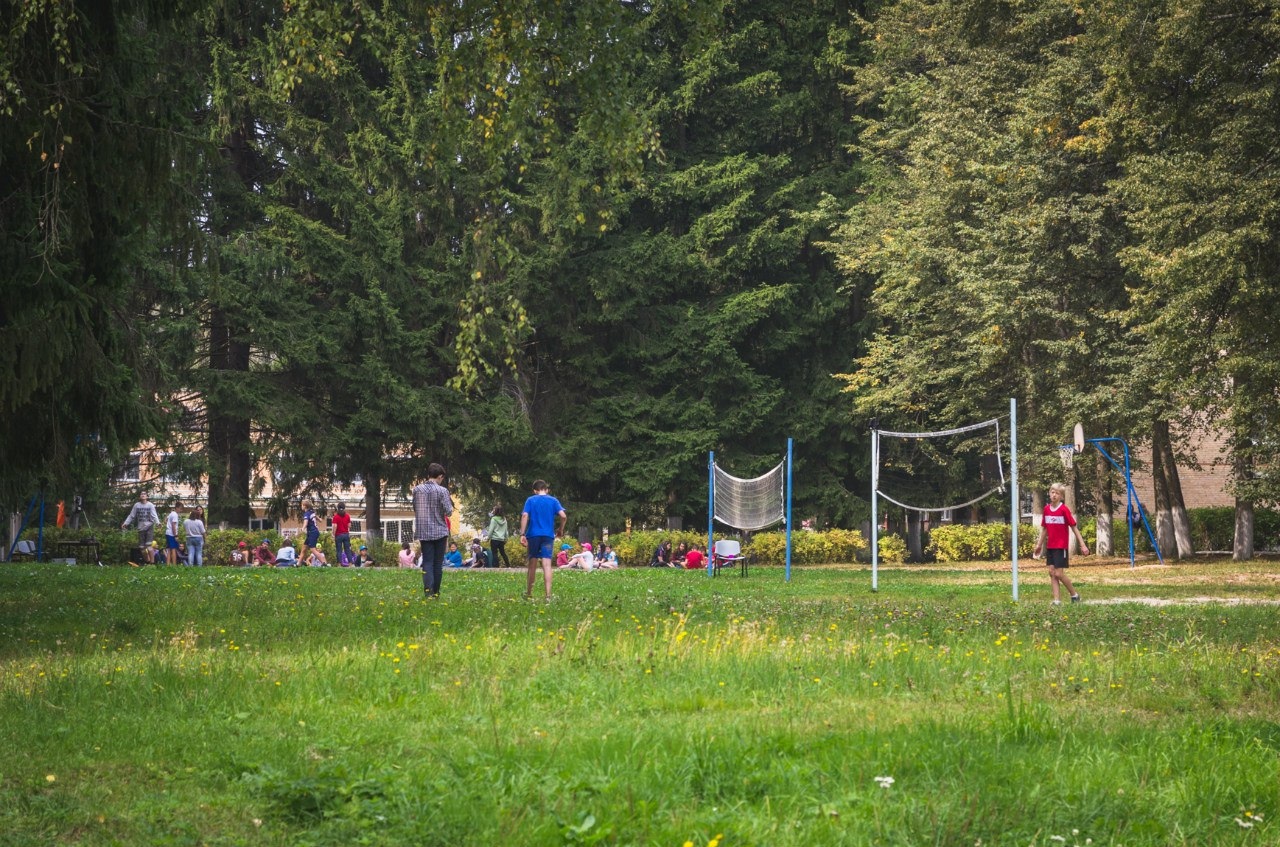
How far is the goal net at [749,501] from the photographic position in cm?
3147

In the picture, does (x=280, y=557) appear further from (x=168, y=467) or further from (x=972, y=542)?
(x=972, y=542)

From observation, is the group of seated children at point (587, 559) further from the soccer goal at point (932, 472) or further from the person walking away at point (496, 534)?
the soccer goal at point (932, 472)

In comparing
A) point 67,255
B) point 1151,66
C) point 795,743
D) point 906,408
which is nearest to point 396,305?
point 906,408

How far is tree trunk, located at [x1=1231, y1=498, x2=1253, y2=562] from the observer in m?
35.9

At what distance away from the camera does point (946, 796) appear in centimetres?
584

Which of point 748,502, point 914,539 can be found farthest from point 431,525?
point 914,539

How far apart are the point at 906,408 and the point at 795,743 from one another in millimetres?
34927

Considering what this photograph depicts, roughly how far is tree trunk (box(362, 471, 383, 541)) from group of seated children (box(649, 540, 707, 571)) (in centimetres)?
889

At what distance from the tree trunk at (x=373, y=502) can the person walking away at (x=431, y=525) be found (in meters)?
24.0

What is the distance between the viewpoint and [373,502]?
1714 inches

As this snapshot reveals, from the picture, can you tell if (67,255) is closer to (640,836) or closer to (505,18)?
(505,18)

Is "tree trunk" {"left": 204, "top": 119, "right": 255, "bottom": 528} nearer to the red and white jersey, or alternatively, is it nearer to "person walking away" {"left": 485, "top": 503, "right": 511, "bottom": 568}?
"person walking away" {"left": 485, "top": 503, "right": 511, "bottom": 568}

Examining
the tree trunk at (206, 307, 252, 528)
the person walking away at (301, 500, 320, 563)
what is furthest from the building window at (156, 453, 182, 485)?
the person walking away at (301, 500, 320, 563)

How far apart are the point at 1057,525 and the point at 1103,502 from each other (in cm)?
2012
